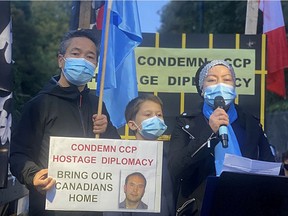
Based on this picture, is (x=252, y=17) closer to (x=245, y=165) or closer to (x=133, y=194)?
(x=245, y=165)

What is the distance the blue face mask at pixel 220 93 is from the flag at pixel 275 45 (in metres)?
3.02

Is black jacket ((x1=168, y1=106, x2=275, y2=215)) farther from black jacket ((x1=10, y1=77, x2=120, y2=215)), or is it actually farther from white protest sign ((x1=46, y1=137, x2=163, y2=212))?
black jacket ((x1=10, y1=77, x2=120, y2=215))

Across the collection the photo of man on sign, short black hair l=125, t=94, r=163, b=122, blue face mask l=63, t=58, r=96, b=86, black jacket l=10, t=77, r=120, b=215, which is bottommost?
the photo of man on sign

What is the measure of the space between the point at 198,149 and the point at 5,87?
1285 mm

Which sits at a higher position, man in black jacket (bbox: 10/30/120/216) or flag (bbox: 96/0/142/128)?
flag (bbox: 96/0/142/128)

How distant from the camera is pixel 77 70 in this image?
12.0ft

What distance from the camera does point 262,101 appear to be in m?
6.19

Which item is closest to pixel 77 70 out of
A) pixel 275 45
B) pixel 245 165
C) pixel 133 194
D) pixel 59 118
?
pixel 59 118

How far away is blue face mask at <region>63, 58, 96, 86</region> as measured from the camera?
367 centimetres

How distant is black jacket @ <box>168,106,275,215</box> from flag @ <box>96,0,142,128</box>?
736 millimetres

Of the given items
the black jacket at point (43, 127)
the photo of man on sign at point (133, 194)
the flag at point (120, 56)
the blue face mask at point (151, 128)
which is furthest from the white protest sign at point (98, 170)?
the flag at point (120, 56)

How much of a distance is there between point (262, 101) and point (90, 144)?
325 centimetres

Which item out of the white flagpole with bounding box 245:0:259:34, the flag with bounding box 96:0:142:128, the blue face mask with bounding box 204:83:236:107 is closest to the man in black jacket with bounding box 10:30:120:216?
the flag with bounding box 96:0:142:128

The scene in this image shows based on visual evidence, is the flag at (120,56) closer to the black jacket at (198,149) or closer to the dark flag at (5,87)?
the dark flag at (5,87)
